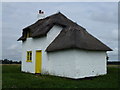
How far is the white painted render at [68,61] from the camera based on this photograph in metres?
15.0

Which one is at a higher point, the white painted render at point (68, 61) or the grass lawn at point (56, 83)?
the white painted render at point (68, 61)

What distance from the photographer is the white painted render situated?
15.0m

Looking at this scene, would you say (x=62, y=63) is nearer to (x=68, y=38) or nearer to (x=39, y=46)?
(x=68, y=38)

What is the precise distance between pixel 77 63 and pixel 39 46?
551 centimetres

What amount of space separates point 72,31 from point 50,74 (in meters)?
4.53

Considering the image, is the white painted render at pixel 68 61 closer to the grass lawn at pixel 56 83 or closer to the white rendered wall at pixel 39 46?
the white rendered wall at pixel 39 46

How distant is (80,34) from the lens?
16828mm

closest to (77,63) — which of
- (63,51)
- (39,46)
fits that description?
(63,51)

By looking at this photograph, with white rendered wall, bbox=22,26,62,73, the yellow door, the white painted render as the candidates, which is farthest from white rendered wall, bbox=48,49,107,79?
the yellow door

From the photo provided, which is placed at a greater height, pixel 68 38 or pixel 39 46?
pixel 68 38

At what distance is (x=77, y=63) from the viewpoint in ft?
48.8

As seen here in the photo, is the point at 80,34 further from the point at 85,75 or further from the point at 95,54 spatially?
the point at 85,75

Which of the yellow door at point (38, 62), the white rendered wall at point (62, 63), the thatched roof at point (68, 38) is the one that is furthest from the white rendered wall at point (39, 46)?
the white rendered wall at point (62, 63)

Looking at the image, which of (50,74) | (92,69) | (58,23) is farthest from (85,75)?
(58,23)
